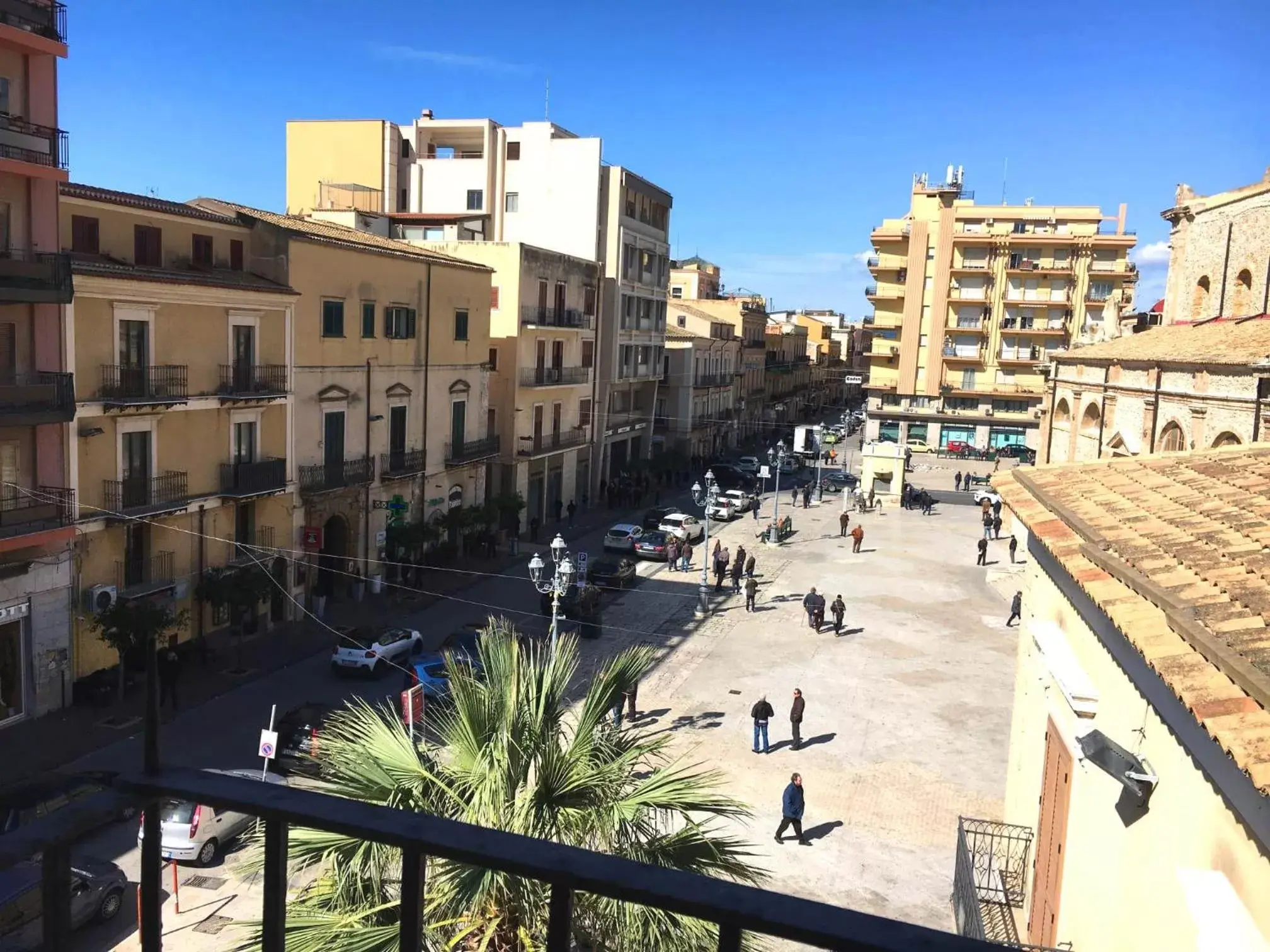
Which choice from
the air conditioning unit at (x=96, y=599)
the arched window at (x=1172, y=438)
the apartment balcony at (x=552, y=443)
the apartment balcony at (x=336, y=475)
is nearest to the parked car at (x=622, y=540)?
the apartment balcony at (x=552, y=443)

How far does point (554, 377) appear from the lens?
40812 mm

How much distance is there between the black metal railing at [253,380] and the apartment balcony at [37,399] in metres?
4.44

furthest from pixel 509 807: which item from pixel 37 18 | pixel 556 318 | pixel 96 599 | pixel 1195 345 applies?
pixel 556 318

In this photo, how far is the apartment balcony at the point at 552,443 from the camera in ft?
128

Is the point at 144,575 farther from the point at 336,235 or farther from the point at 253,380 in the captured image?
the point at 336,235

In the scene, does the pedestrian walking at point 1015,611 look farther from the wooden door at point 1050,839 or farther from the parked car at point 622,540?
the wooden door at point 1050,839

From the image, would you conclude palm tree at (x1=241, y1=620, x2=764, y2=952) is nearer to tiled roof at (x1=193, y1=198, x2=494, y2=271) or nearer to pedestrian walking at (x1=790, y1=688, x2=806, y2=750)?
pedestrian walking at (x1=790, y1=688, x2=806, y2=750)

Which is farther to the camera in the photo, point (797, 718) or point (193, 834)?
point (797, 718)

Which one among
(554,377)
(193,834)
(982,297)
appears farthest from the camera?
(982,297)

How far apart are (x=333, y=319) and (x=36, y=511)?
10469mm

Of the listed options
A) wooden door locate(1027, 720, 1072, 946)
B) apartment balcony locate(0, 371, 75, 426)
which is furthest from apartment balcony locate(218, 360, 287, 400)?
wooden door locate(1027, 720, 1072, 946)

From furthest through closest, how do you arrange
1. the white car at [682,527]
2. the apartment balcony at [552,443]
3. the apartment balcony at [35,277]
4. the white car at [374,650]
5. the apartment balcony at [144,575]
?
the white car at [682,527], the apartment balcony at [552,443], the white car at [374,650], the apartment balcony at [144,575], the apartment balcony at [35,277]

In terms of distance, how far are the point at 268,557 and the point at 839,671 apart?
1446cm

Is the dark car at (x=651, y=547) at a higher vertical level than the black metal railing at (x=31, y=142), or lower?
lower
